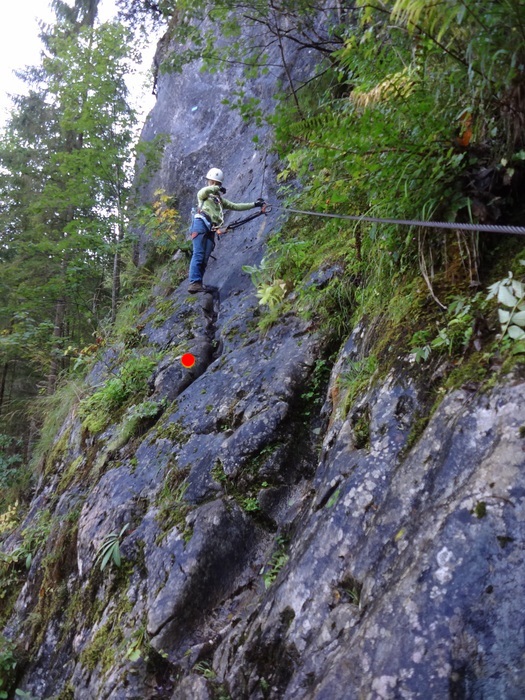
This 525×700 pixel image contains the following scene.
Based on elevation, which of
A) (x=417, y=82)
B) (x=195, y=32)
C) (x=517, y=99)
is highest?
(x=195, y=32)

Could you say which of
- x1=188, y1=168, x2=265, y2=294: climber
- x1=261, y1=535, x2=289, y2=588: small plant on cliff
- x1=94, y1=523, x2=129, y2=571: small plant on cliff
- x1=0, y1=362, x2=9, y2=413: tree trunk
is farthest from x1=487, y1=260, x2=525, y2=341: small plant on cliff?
x1=0, y1=362, x2=9, y2=413: tree trunk

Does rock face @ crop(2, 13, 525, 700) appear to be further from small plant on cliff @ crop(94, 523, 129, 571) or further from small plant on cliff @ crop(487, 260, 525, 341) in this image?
small plant on cliff @ crop(487, 260, 525, 341)

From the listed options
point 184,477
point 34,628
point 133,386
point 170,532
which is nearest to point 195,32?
point 133,386

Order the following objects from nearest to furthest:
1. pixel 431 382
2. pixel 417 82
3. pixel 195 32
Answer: pixel 431 382
pixel 417 82
pixel 195 32

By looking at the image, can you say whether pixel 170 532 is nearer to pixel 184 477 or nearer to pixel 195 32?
pixel 184 477

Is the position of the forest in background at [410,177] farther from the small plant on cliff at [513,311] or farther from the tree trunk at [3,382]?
the tree trunk at [3,382]

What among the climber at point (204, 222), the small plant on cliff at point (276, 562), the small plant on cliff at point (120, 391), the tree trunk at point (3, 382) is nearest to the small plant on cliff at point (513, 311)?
the small plant on cliff at point (276, 562)

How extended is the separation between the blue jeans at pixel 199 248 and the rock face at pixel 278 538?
31.0 inches

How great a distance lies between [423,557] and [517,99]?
7.41ft

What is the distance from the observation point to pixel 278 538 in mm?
3400

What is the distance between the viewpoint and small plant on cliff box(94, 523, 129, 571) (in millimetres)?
4125

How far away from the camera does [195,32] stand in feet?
18.8

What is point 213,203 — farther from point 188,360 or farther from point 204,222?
point 188,360

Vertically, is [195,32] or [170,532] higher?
[195,32]
